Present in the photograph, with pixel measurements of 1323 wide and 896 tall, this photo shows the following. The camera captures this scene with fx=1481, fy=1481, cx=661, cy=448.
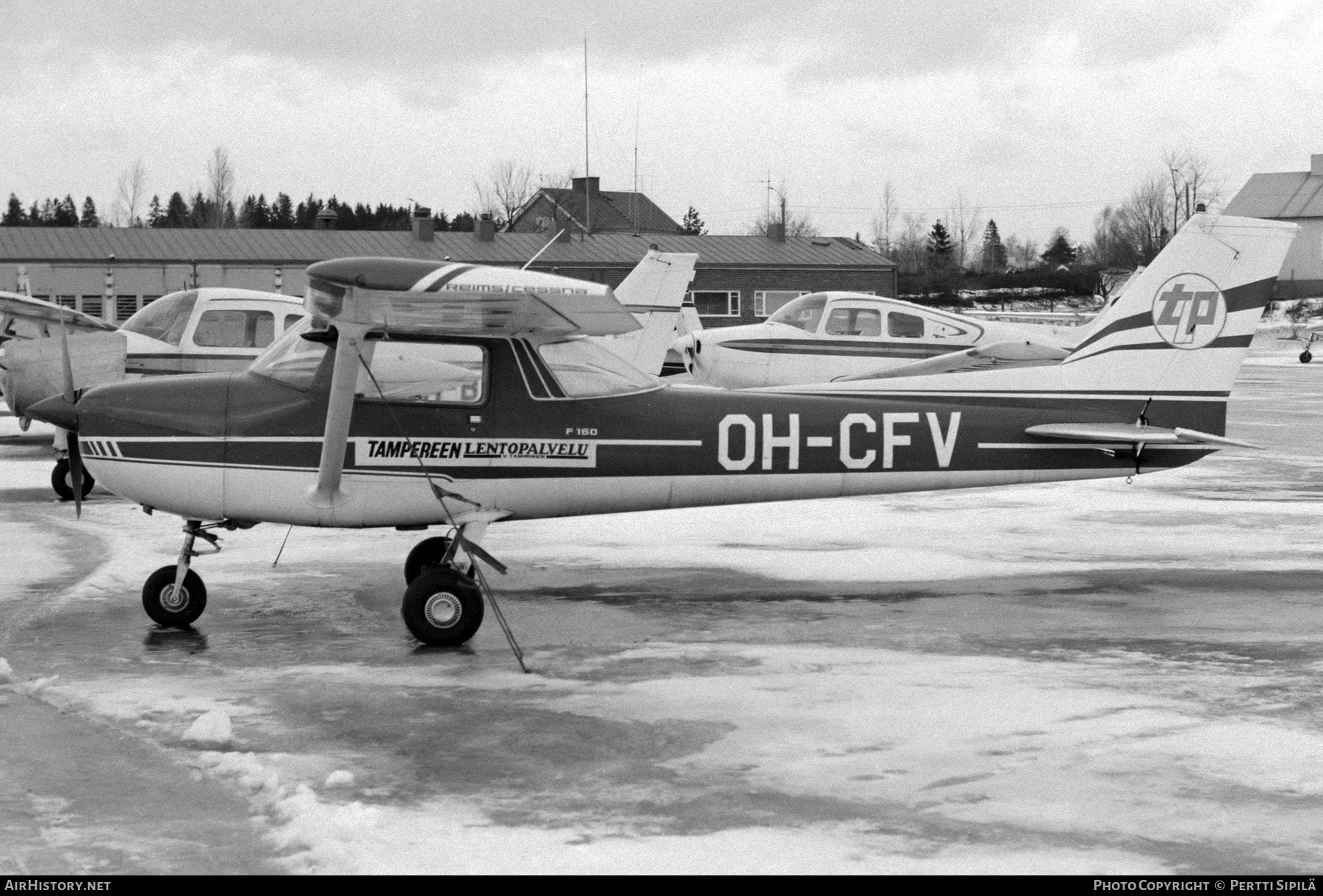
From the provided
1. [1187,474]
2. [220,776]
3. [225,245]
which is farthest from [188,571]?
[225,245]

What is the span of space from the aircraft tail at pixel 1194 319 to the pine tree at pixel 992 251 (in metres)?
118

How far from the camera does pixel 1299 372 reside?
1847 inches

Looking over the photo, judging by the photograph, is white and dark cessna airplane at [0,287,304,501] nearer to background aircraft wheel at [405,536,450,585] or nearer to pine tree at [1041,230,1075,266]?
background aircraft wheel at [405,536,450,585]

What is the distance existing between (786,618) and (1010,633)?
4.26ft

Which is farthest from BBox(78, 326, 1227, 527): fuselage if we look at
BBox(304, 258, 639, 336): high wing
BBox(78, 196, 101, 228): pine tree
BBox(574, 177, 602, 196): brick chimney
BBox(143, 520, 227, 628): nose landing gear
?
BBox(78, 196, 101, 228): pine tree

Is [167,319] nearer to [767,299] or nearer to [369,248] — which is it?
[369,248]

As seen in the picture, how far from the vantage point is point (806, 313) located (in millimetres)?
20906

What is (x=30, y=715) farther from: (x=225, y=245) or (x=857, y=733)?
(x=225, y=245)

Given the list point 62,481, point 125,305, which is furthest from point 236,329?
point 125,305

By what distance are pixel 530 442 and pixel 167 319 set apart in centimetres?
925

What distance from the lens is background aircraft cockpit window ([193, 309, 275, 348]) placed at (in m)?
16.6

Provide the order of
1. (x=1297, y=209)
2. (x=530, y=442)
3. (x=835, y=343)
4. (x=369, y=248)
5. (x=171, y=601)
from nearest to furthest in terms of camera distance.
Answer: (x=171, y=601)
(x=530, y=442)
(x=835, y=343)
(x=369, y=248)
(x=1297, y=209)

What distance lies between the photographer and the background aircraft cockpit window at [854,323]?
20.6 meters

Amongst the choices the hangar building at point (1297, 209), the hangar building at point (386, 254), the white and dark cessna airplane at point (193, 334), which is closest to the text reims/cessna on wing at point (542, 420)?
the white and dark cessna airplane at point (193, 334)
